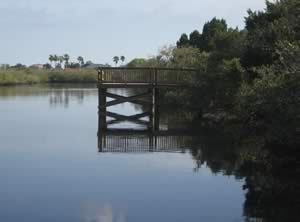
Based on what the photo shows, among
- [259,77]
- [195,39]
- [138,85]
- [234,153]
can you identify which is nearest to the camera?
[234,153]

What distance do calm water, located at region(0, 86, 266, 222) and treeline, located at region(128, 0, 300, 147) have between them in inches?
77.1

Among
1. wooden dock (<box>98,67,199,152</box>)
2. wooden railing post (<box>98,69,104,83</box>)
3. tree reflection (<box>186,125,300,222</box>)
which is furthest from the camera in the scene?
wooden railing post (<box>98,69,104,83</box>)

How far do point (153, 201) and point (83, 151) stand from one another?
8.06 m

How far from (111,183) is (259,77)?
36.3 feet

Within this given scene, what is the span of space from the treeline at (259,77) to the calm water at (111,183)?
196 cm

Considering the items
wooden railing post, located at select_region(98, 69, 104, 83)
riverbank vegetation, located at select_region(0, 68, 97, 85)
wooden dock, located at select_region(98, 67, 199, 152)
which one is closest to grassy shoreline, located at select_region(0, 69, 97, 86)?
riverbank vegetation, located at select_region(0, 68, 97, 85)

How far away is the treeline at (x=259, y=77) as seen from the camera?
52.4 feet

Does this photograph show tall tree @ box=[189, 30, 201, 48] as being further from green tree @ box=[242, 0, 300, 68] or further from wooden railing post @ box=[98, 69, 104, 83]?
green tree @ box=[242, 0, 300, 68]

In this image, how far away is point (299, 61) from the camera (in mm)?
16391

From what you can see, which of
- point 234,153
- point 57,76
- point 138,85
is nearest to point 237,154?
point 234,153

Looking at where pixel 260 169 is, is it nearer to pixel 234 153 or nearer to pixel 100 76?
pixel 234 153

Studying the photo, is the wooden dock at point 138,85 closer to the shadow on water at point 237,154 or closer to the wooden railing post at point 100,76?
the wooden railing post at point 100,76

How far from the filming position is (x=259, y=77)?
23.8 meters

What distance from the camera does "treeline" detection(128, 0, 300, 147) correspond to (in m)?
16.0
